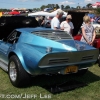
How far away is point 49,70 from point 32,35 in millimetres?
907

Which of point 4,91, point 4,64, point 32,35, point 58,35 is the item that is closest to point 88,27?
point 58,35

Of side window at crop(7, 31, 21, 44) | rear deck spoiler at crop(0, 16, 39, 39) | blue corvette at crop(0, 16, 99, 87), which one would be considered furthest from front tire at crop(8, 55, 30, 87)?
rear deck spoiler at crop(0, 16, 39, 39)

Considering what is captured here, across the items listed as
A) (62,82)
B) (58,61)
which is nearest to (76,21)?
(62,82)

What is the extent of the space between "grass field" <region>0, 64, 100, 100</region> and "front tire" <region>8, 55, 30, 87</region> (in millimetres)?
140

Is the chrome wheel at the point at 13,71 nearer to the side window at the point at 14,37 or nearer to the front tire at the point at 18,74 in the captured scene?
the front tire at the point at 18,74

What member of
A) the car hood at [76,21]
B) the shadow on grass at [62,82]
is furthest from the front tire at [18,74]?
the car hood at [76,21]

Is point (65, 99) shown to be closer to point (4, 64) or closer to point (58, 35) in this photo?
point (58, 35)

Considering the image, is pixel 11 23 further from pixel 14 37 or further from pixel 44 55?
pixel 44 55

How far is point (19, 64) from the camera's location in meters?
4.12

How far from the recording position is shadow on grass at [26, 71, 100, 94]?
4.25 metres

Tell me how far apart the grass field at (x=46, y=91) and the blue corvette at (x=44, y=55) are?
→ 0.74 feet

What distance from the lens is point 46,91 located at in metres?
4.19

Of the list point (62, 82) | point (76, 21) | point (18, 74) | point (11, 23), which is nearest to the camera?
point (18, 74)

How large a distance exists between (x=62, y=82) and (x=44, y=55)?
1366 millimetres
